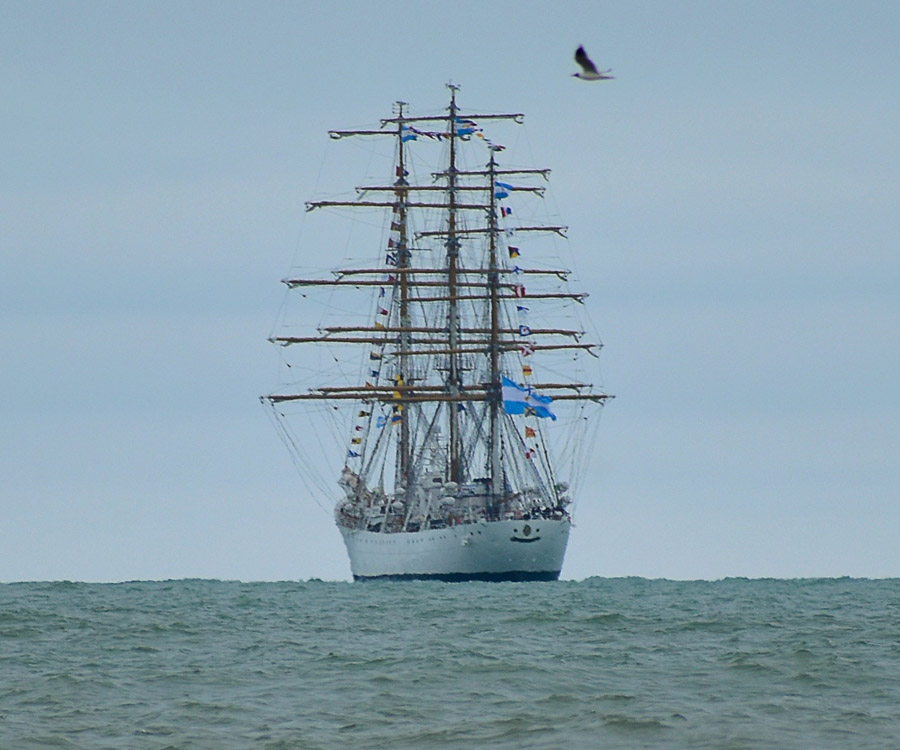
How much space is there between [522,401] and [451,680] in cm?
6616

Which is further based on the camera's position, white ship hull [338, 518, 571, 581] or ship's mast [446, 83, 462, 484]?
ship's mast [446, 83, 462, 484]

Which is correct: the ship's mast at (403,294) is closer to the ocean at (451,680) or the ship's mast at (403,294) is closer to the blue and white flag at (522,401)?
the blue and white flag at (522,401)

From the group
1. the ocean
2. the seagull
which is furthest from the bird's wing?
the ocean

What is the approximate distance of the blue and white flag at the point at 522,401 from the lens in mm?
97938

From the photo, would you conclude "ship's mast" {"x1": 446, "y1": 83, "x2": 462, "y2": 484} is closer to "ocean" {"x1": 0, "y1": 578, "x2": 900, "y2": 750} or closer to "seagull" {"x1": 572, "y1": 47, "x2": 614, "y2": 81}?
"ocean" {"x1": 0, "y1": 578, "x2": 900, "y2": 750}

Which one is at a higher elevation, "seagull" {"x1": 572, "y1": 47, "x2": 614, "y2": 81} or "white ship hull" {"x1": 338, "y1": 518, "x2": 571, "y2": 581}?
"white ship hull" {"x1": 338, "y1": 518, "x2": 571, "y2": 581}

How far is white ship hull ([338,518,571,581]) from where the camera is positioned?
319 feet

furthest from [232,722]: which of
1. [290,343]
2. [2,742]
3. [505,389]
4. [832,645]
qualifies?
[290,343]

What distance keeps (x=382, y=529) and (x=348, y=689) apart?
251ft

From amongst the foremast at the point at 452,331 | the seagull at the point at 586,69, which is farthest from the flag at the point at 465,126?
the seagull at the point at 586,69

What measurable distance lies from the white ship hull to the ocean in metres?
42.3

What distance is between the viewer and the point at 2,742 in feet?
81.4

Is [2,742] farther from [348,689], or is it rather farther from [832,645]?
[832,645]

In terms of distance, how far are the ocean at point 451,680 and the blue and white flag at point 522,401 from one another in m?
43.3
